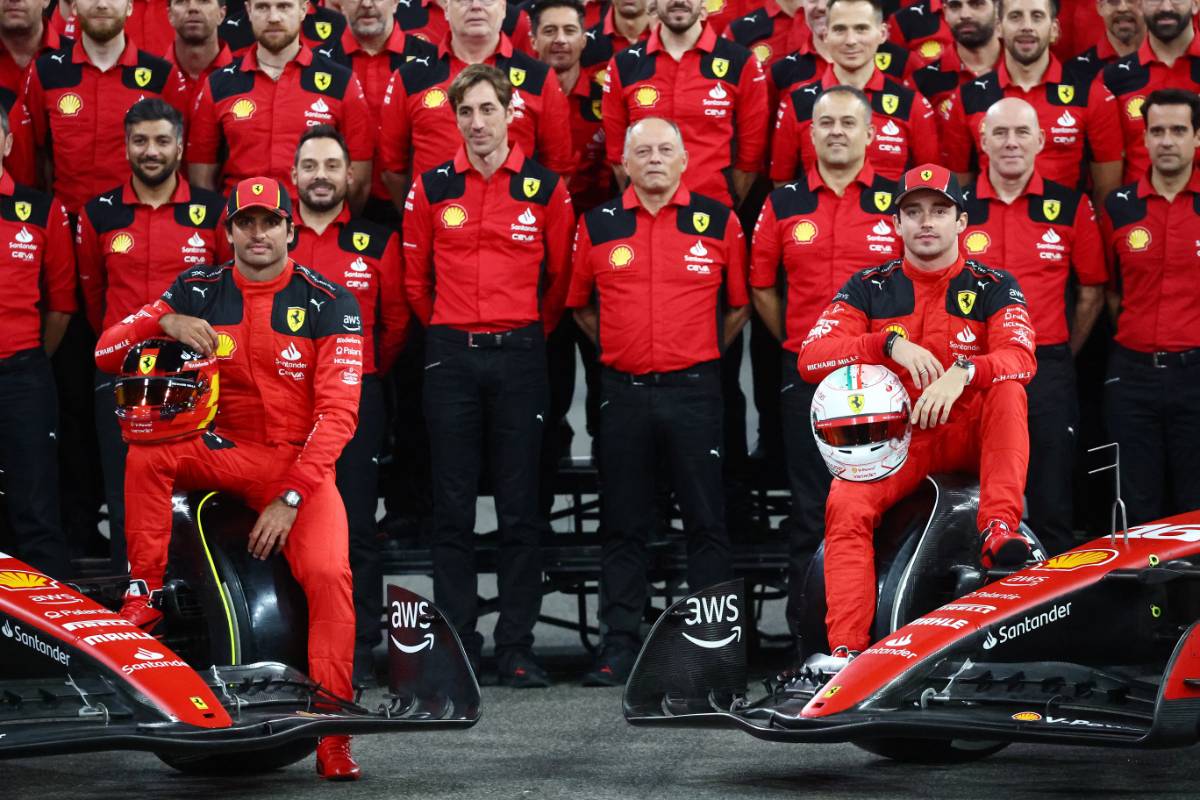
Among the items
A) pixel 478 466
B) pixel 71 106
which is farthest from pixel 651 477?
pixel 71 106

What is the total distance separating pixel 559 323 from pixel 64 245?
227 cm

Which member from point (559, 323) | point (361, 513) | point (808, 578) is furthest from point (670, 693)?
point (559, 323)

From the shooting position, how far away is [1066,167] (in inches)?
346

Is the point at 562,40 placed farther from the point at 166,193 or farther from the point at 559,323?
the point at 166,193

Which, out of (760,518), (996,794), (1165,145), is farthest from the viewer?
(760,518)

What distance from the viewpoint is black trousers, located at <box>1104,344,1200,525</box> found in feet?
26.7

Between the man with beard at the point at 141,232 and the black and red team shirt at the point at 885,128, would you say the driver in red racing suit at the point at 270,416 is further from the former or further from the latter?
the black and red team shirt at the point at 885,128

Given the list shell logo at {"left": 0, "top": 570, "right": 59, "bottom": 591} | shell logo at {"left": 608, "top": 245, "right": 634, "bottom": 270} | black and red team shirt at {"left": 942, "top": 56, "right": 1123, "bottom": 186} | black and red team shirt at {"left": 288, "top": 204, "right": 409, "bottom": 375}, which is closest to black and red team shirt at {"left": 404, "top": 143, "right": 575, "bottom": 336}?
black and red team shirt at {"left": 288, "top": 204, "right": 409, "bottom": 375}

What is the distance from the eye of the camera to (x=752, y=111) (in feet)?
29.2

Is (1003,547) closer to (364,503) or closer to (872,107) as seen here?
(364,503)

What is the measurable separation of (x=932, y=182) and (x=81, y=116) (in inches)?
164

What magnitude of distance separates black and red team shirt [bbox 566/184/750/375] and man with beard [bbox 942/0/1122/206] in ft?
4.39

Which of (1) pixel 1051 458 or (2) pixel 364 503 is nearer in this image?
(1) pixel 1051 458

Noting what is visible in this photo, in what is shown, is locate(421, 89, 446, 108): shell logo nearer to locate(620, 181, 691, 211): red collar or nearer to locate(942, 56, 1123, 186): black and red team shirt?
locate(620, 181, 691, 211): red collar
